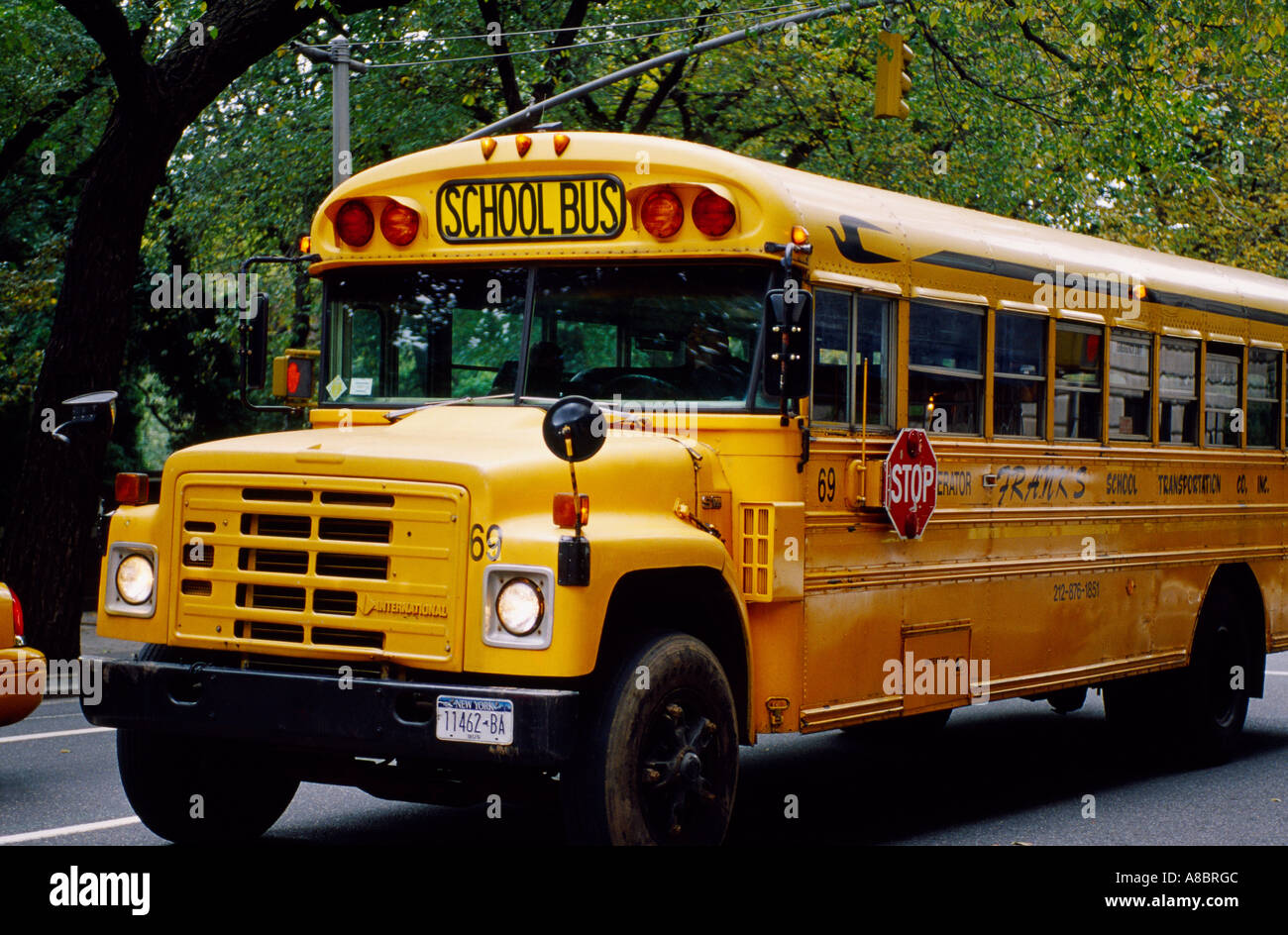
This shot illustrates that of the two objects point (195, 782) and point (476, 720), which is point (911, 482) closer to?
point (476, 720)

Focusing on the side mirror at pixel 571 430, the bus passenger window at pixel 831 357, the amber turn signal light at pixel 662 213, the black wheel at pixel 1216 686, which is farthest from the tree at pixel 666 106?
the side mirror at pixel 571 430

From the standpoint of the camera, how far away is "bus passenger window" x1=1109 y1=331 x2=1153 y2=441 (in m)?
9.43

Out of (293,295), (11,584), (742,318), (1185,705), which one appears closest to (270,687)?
(742,318)

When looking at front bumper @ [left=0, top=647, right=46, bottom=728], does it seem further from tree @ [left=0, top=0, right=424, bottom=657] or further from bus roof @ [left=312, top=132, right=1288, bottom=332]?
tree @ [left=0, top=0, right=424, bottom=657]

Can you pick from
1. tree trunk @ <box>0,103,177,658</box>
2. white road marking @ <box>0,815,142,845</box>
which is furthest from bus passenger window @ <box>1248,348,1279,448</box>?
tree trunk @ <box>0,103,177,658</box>

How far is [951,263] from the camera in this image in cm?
799

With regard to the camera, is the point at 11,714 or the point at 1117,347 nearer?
the point at 11,714

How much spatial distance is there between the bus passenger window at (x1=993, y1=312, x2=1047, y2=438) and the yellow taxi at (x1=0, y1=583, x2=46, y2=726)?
4.72 metres

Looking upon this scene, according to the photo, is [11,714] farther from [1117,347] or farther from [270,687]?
[1117,347]

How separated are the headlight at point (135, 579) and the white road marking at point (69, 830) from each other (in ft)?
5.51
